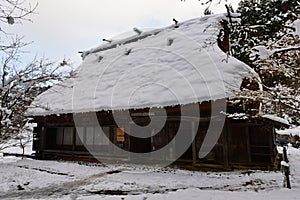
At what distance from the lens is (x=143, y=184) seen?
7.56 metres

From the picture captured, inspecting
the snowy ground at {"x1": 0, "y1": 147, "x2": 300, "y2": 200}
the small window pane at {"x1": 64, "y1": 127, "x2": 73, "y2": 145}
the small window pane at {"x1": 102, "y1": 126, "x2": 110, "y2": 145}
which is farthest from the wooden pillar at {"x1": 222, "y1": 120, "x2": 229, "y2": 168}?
the small window pane at {"x1": 64, "y1": 127, "x2": 73, "y2": 145}

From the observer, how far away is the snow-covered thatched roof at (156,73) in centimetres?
909

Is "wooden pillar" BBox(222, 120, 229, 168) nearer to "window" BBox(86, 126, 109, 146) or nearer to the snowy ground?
the snowy ground

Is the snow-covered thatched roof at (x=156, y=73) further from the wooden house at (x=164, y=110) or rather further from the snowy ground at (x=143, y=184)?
the snowy ground at (x=143, y=184)

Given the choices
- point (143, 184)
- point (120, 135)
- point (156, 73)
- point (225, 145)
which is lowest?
point (143, 184)

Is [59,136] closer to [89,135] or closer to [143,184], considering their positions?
[89,135]

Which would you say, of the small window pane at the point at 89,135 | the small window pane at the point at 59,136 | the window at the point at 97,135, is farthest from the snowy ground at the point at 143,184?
the small window pane at the point at 59,136

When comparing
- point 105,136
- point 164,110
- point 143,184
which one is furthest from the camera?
point 105,136

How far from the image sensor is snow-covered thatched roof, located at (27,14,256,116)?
358 inches

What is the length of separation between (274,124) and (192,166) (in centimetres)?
325

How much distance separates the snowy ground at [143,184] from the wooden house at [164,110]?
54.2 inches

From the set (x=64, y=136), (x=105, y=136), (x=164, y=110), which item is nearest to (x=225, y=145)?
(x=164, y=110)

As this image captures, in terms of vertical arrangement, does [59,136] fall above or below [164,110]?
below

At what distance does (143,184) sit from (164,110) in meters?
3.48
